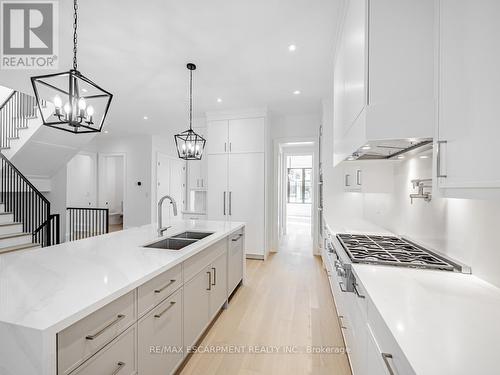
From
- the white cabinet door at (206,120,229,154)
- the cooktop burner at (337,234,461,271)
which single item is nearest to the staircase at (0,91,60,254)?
the white cabinet door at (206,120,229,154)

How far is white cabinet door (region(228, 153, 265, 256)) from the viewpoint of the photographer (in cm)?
441

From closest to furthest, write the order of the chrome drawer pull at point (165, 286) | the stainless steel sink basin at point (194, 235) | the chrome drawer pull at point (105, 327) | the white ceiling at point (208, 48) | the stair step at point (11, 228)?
1. the chrome drawer pull at point (105, 327)
2. the chrome drawer pull at point (165, 286)
3. the white ceiling at point (208, 48)
4. the stainless steel sink basin at point (194, 235)
5. the stair step at point (11, 228)

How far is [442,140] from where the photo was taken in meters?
Result: 0.99

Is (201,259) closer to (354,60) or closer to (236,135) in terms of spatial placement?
(354,60)

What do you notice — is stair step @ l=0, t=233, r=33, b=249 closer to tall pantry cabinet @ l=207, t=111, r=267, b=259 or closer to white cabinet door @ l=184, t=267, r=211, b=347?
tall pantry cabinet @ l=207, t=111, r=267, b=259

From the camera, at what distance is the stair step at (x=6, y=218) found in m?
3.87

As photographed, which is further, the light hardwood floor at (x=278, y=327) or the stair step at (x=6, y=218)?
the stair step at (x=6, y=218)

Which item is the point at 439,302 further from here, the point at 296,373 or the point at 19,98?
the point at 19,98

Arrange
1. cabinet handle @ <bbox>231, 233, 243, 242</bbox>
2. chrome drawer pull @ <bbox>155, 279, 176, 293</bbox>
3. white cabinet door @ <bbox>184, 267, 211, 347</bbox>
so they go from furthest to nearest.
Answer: cabinet handle @ <bbox>231, 233, 243, 242</bbox>, white cabinet door @ <bbox>184, 267, 211, 347</bbox>, chrome drawer pull @ <bbox>155, 279, 176, 293</bbox>

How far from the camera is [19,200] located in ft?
13.8

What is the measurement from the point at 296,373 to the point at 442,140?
68.9 inches

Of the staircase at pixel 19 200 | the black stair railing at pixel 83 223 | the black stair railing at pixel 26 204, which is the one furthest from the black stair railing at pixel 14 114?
the black stair railing at pixel 83 223

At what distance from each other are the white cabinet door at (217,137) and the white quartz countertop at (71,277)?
2997mm

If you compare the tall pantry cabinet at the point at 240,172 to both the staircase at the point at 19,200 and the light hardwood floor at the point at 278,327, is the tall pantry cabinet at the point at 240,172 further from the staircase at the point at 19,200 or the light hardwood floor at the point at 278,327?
the staircase at the point at 19,200
